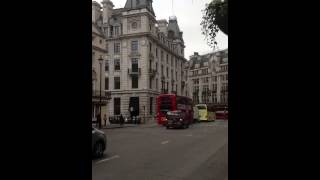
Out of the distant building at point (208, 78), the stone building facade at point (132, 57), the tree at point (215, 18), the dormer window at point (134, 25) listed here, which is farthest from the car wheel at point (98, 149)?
the distant building at point (208, 78)

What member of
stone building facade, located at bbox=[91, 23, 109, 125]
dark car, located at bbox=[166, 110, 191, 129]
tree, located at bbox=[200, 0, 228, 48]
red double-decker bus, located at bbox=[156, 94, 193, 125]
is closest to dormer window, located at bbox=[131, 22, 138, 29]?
stone building facade, located at bbox=[91, 23, 109, 125]

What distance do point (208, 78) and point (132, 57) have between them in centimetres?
5482

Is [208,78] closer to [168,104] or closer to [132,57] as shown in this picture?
[132,57]

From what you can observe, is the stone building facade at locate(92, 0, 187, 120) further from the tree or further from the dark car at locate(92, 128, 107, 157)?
the tree

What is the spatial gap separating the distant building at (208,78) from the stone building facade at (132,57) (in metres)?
40.9

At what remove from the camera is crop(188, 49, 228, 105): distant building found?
111m

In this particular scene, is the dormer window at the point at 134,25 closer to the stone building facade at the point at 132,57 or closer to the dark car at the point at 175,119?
the stone building facade at the point at 132,57

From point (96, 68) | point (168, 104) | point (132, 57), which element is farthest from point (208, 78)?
point (168, 104)

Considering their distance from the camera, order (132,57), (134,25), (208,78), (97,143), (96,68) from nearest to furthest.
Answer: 1. (97,143)
2. (96,68)
3. (134,25)
4. (132,57)
5. (208,78)

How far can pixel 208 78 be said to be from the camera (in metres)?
117
